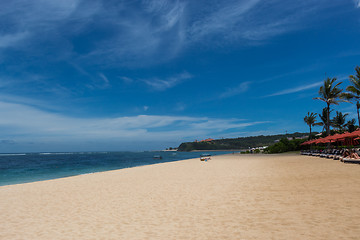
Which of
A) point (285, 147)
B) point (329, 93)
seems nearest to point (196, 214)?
point (329, 93)

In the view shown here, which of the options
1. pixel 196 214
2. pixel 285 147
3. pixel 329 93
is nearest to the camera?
pixel 196 214

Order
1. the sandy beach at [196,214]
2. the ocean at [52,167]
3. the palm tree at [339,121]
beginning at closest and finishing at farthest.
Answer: the sandy beach at [196,214] < the ocean at [52,167] < the palm tree at [339,121]

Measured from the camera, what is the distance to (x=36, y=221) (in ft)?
22.8

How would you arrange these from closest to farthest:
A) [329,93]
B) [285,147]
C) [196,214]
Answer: [196,214]
[329,93]
[285,147]

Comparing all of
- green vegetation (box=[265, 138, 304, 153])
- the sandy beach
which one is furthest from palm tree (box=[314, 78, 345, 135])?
the sandy beach

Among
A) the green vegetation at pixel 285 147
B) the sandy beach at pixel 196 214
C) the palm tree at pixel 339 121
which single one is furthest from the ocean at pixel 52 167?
the palm tree at pixel 339 121

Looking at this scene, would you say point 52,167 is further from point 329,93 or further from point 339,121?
point 339,121

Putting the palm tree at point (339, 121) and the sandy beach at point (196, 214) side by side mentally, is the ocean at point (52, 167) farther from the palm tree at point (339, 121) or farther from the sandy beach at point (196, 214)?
the palm tree at point (339, 121)

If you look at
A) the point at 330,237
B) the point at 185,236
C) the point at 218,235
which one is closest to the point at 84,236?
the point at 185,236

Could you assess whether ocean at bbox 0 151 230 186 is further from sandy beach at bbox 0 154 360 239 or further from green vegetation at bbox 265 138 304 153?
green vegetation at bbox 265 138 304 153

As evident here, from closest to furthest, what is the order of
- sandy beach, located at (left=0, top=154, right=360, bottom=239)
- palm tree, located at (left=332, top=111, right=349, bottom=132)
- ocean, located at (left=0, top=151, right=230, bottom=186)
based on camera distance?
sandy beach, located at (left=0, top=154, right=360, bottom=239)
ocean, located at (left=0, top=151, right=230, bottom=186)
palm tree, located at (left=332, top=111, right=349, bottom=132)

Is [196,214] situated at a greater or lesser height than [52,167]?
greater

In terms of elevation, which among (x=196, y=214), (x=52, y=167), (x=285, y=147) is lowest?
(x=52, y=167)

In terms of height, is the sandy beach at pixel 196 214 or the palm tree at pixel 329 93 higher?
the palm tree at pixel 329 93
